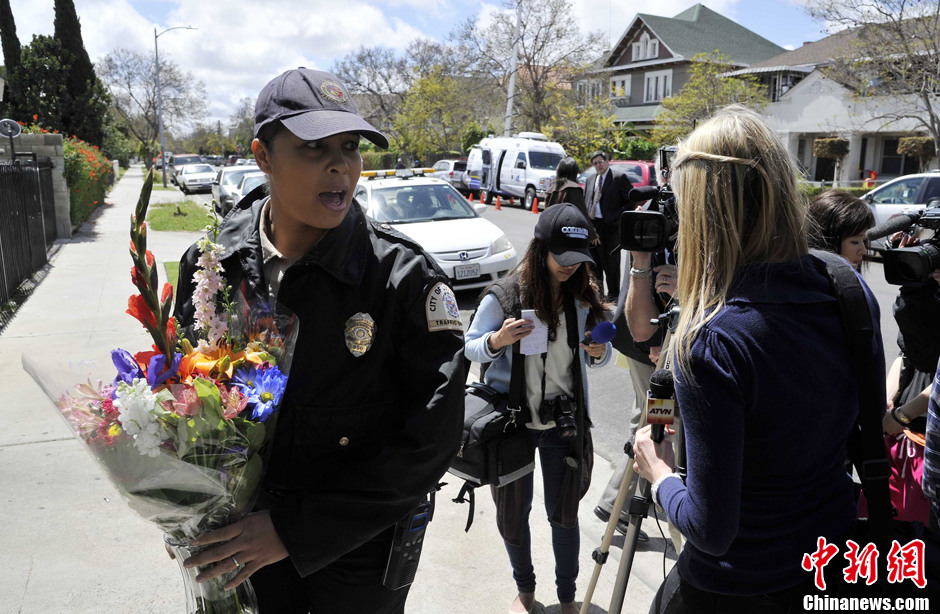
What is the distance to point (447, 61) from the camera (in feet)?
136

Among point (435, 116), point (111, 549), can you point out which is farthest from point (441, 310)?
point (435, 116)

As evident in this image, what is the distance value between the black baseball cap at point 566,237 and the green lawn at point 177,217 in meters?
14.8

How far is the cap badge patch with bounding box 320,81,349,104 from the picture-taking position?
1.81 meters

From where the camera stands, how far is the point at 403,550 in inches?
71.7

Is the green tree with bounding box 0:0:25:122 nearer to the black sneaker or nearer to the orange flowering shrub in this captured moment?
the orange flowering shrub

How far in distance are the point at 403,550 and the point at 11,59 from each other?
35212 millimetres

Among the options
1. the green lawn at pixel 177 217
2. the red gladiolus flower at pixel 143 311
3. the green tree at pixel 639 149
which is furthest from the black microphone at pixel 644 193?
the green tree at pixel 639 149

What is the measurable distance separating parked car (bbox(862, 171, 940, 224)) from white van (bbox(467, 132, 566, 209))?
10.6 m

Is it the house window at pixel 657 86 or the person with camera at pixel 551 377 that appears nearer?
the person with camera at pixel 551 377

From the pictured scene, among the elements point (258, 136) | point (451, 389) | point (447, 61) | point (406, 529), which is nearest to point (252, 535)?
point (406, 529)

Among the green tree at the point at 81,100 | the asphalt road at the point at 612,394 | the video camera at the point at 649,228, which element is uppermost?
the green tree at the point at 81,100

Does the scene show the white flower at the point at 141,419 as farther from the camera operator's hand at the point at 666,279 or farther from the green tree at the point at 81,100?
the green tree at the point at 81,100

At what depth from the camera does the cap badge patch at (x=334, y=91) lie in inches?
71.3

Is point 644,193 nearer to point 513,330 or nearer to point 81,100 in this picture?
point 513,330
